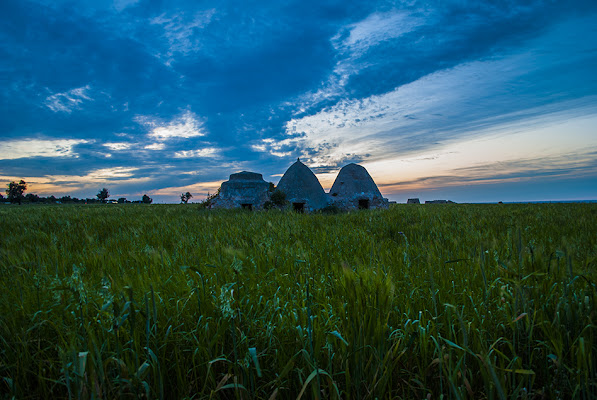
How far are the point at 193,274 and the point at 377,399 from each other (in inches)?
62.9

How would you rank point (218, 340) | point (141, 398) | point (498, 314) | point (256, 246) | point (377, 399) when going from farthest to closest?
1. point (256, 246)
2. point (498, 314)
3. point (218, 340)
4. point (141, 398)
5. point (377, 399)

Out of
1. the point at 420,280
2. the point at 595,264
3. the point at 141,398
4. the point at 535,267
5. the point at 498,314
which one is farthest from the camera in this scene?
the point at 595,264

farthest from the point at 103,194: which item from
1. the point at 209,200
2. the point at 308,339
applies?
the point at 308,339

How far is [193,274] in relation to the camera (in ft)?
7.19

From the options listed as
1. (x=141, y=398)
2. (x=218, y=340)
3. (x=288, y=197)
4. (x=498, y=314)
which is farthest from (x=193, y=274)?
(x=288, y=197)

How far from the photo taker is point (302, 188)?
54.3 ft

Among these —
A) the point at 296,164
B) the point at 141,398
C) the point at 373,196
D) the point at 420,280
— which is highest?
the point at 296,164

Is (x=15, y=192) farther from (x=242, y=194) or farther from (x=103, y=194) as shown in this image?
(x=242, y=194)

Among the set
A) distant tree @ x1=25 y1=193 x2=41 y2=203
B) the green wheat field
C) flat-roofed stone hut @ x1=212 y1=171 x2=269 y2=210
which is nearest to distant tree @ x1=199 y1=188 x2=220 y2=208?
flat-roofed stone hut @ x1=212 y1=171 x2=269 y2=210

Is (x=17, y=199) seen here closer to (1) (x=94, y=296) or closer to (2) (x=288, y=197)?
(2) (x=288, y=197)

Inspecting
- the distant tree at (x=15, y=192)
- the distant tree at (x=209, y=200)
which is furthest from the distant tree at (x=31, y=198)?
the distant tree at (x=209, y=200)

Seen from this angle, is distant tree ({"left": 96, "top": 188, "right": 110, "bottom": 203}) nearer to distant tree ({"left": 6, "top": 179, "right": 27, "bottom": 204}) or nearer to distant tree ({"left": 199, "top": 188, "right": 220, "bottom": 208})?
distant tree ({"left": 6, "top": 179, "right": 27, "bottom": 204})

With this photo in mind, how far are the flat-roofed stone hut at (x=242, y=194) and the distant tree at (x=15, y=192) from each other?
46183 millimetres

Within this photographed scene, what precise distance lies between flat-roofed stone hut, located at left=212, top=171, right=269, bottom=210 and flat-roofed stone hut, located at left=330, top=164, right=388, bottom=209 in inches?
181
